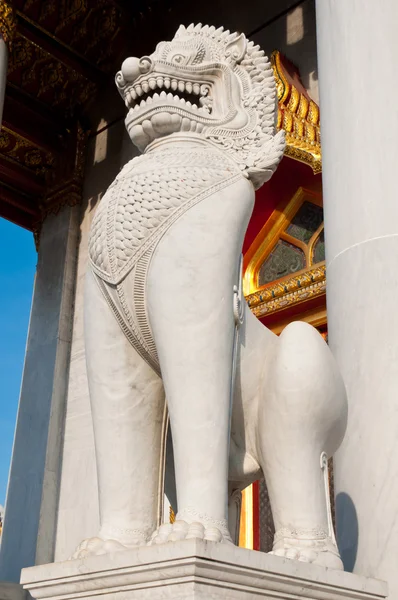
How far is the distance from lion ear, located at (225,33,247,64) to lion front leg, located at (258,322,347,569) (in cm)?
103

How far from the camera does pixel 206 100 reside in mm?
2812

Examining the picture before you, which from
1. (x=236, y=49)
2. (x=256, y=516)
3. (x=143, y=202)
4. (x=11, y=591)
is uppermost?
(x=236, y=49)

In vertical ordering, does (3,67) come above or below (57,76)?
below

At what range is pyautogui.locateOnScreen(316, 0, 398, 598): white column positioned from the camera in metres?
3.10

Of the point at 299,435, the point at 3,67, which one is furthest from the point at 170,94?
the point at 3,67

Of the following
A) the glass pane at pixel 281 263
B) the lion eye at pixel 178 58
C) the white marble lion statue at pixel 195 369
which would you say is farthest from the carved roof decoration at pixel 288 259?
the white marble lion statue at pixel 195 369

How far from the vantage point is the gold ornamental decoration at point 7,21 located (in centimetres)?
747

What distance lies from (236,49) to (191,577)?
1843 millimetres

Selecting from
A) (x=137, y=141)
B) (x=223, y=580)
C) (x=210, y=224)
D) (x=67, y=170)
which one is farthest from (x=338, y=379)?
(x=67, y=170)

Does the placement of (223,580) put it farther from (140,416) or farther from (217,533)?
(140,416)

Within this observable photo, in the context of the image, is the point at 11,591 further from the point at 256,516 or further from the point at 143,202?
the point at 143,202

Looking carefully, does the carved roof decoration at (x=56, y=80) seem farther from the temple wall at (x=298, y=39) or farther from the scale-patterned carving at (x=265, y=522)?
the scale-patterned carving at (x=265, y=522)

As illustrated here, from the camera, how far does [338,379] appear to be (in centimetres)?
255

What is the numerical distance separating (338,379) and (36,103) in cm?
801
